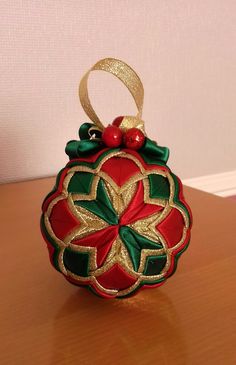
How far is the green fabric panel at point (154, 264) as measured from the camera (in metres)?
0.35

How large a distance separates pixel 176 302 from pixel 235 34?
30.3 inches

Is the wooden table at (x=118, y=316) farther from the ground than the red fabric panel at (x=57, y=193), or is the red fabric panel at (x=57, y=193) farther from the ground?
the red fabric panel at (x=57, y=193)

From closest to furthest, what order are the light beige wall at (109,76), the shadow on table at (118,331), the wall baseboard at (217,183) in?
the shadow on table at (118,331), the light beige wall at (109,76), the wall baseboard at (217,183)

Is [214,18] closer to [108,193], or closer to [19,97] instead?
[19,97]

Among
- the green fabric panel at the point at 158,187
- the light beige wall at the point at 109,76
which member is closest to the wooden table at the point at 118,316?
the green fabric panel at the point at 158,187

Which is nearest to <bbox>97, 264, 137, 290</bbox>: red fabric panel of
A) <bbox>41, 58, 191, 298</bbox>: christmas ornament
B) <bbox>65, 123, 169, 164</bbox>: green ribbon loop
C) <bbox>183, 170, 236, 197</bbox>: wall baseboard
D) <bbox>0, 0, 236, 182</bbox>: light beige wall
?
<bbox>41, 58, 191, 298</bbox>: christmas ornament

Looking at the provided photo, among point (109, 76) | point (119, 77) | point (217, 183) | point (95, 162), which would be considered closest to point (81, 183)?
point (95, 162)

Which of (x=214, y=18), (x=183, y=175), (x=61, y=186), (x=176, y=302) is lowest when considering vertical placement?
(x=183, y=175)

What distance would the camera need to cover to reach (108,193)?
35 centimetres

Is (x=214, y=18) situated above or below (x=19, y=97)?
above

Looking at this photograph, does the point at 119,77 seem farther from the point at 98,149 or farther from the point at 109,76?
the point at 109,76

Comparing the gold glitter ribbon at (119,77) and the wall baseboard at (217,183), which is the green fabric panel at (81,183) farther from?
the wall baseboard at (217,183)

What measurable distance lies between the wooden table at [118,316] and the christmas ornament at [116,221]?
3 cm

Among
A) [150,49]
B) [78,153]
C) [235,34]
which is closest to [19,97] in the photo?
[150,49]
